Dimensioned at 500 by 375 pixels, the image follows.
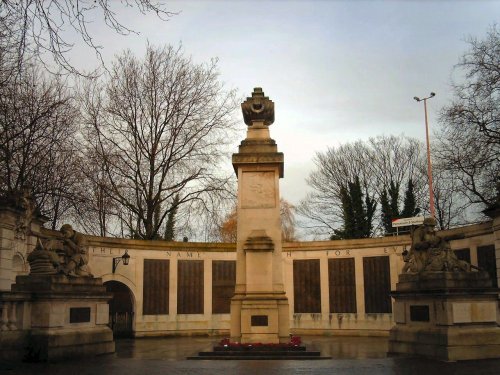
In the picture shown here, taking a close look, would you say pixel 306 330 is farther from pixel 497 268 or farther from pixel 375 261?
pixel 497 268

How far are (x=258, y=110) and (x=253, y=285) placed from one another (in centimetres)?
634

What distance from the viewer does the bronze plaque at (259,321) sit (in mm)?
17141

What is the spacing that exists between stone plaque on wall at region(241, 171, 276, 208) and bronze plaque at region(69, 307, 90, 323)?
6.08 m

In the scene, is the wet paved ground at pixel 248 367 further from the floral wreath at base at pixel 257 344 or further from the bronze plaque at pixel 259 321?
the bronze plaque at pixel 259 321

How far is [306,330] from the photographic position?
89.3 ft

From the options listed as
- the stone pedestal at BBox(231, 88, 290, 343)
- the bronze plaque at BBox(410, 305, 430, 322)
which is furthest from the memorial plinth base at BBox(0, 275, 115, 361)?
the bronze plaque at BBox(410, 305, 430, 322)

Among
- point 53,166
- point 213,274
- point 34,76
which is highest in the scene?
point 34,76

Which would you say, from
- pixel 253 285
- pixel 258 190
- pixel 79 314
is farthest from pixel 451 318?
pixel 79 314

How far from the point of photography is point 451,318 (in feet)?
46.9

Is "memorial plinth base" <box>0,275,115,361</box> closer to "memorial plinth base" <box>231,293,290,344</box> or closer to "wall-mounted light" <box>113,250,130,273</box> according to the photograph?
"memorial plinth base" <box>231,293,290,344</box>

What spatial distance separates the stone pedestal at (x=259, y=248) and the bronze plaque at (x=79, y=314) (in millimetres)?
4566

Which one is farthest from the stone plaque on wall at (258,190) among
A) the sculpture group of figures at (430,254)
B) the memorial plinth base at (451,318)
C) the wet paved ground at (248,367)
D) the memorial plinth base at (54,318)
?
the memorial plinth base at (54,318)

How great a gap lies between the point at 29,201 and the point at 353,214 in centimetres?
2966

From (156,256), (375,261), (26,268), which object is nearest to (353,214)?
(375,261)
